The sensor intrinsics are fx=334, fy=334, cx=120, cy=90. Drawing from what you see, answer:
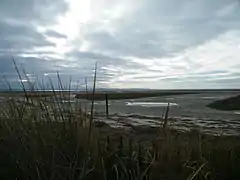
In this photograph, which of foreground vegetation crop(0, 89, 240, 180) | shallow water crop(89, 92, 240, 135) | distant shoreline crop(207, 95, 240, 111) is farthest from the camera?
distant shoreline crop(207, 95, 240, 111)

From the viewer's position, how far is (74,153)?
3023 mm

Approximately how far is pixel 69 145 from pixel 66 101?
0.57 meters

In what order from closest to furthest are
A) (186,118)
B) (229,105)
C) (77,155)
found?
(77,155)
(186,118)
(229,105)

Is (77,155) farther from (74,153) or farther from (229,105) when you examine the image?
(229,105)

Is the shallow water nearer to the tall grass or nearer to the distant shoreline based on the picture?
the distant shoreline

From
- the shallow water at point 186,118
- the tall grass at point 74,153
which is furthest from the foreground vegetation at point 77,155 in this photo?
the shallow water at point 186,118

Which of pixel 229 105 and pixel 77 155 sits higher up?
pixel 77 155

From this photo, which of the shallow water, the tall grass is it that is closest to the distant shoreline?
the shallow water

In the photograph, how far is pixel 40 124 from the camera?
3.37 m

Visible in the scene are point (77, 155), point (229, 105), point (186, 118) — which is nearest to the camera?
point (77, 155)

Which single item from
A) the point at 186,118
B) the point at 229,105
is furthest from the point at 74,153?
the point at 229,105

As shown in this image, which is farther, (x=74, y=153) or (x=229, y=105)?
(x=229, y=105)

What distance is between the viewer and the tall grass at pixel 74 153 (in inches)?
118

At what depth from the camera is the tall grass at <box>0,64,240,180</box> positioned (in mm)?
3006
